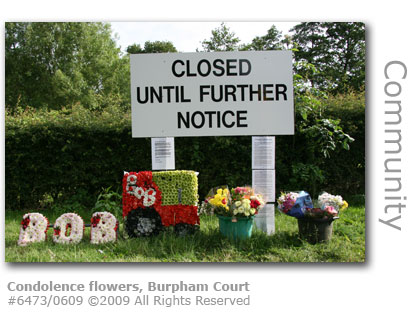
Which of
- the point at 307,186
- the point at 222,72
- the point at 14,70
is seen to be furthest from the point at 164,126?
the point at 14,70

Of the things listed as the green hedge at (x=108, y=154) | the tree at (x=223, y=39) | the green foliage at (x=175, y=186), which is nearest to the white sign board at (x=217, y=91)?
the green foliage at (x=175, y=186)

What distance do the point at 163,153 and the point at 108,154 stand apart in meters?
1.73

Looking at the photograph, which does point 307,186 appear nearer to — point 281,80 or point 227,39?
point 281,80

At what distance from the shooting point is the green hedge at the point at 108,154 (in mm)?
5359

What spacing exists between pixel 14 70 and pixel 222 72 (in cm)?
1268

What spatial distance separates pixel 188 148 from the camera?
5.39 meters

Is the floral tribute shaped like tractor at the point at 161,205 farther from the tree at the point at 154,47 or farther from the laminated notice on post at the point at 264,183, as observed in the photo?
the tree at the point at 154,47

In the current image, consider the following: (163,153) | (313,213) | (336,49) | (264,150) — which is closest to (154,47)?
(336,49)

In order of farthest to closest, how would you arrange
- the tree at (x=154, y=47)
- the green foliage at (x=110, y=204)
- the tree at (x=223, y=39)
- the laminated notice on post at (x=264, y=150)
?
the tree at (x=154, y=47) < the tree at (x=223, y=39) < the green foliage at (x=110, y=204) < the laminated notice on post at (x=264, y=150)

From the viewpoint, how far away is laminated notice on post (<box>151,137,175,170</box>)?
13.4ft

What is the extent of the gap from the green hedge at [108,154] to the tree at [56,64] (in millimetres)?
7487

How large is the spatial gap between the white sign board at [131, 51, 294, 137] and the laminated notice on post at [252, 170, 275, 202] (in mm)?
525

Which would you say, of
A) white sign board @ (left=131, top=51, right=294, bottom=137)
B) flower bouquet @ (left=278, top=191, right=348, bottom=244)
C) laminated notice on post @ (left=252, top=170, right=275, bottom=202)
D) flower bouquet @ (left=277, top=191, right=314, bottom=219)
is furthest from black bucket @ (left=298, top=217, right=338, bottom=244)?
white sign board @ (left=131, top=51, right=294, bottom=137)

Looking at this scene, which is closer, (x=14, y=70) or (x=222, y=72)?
(x=222, y=72)
